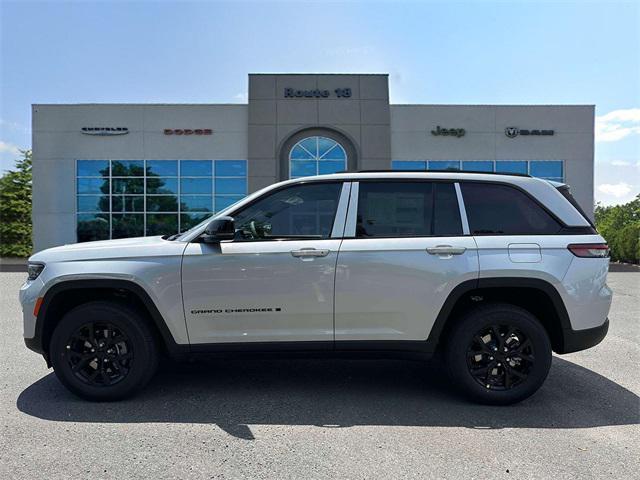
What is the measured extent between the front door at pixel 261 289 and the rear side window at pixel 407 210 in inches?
13.2

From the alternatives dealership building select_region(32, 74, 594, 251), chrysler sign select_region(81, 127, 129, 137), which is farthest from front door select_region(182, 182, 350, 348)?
chrysler sign select_region(81, 127, 129, 137)

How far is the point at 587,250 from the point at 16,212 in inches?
1096

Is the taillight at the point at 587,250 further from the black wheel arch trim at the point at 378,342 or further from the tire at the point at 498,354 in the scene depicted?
the tire at the point at 498,354

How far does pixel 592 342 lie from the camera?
3832mm

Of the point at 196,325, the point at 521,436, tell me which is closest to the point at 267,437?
the point at 196,325

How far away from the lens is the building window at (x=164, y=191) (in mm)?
19984

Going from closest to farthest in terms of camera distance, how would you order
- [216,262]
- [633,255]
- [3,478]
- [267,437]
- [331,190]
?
[3,478] < [267,437] < [216,262] < [331,190] < [633,255]

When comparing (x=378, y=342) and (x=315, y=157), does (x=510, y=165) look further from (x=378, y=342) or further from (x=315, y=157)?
(x=378, y=342)

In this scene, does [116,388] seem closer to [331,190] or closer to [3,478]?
[3,478]

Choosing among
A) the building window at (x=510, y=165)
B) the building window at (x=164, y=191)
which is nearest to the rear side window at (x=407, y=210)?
the building window at (x=510, y=165)

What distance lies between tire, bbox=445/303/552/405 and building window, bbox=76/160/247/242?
17.1m

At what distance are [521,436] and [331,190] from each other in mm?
2443

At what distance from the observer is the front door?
12.1 feet

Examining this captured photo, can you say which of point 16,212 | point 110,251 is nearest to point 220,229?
point 110,251
